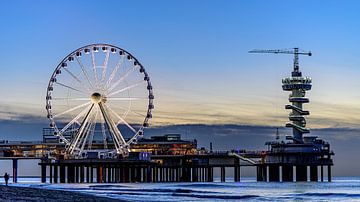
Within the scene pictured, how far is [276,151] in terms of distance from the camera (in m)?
161

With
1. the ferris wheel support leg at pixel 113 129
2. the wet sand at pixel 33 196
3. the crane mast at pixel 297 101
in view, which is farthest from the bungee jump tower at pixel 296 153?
the wet sand at pixel 33 196

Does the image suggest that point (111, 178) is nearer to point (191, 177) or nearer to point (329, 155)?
point (191, 177)

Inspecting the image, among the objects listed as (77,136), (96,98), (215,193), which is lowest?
(215,193)

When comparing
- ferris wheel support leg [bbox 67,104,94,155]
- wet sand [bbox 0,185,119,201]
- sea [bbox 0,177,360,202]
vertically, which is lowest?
sea [bbox 0,177,360,202]

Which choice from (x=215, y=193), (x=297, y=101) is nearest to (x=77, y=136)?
(x=215, y=193)

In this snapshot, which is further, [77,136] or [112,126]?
[77,136]

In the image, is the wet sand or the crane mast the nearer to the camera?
the wet sand

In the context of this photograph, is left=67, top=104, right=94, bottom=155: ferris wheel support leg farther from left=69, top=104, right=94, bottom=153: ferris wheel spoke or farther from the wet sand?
the wet sand

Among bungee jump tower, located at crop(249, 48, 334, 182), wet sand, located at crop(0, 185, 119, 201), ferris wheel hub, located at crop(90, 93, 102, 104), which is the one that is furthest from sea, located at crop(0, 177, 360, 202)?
bungee jump tower, located at crop(249, 48, 334, 182)

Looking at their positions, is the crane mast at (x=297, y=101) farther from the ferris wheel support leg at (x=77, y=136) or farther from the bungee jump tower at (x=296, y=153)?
the ferris wheel support leg at (x=77, y=136)

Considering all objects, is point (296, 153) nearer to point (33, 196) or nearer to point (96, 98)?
point (96, 98)

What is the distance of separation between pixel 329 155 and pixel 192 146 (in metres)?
27.1

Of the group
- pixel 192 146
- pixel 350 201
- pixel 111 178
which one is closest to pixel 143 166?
pixel 111 178

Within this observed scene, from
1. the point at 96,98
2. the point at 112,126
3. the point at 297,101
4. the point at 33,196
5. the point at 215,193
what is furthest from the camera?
the point at 297,101
